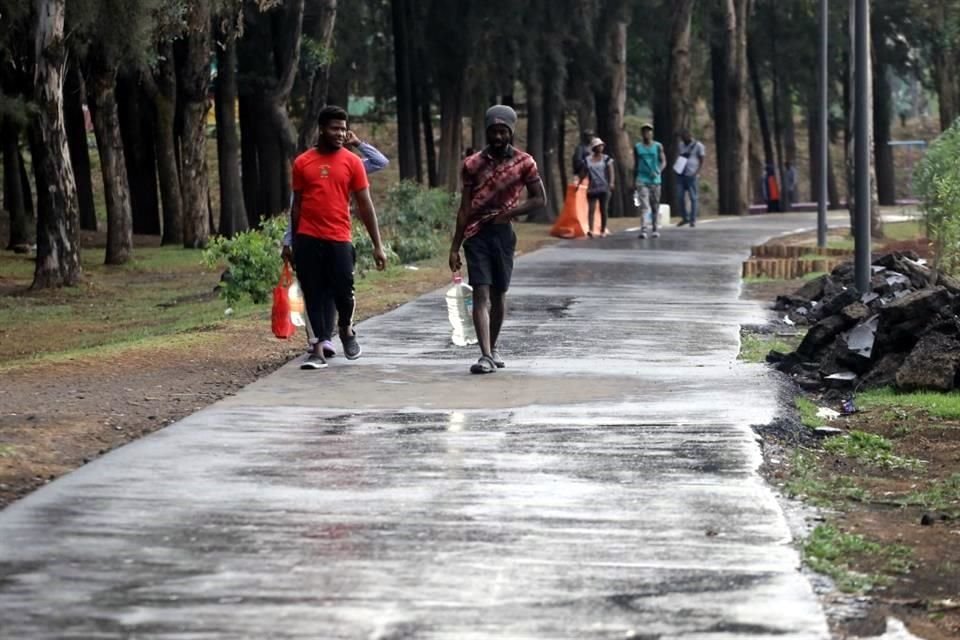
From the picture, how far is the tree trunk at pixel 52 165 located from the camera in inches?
1026

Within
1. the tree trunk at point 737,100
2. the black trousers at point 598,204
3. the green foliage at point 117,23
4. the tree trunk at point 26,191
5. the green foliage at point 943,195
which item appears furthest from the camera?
the tree trunk at point 737,100

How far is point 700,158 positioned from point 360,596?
29.8m

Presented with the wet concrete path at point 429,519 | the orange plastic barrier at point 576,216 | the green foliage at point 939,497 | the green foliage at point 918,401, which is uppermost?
the orange plastic barrier at point 576,216

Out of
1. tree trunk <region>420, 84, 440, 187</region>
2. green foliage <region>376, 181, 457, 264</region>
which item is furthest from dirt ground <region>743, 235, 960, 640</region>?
tree trunk <region>420, 84, 440, 187</region>

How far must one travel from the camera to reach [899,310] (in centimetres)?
1348

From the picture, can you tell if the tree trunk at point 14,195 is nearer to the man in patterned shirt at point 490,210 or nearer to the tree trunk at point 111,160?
the tree trunk at point 111,160

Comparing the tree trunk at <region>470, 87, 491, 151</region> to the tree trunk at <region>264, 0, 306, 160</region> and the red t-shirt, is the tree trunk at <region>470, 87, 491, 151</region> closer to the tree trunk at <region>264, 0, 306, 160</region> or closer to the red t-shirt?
the tree trunk at <region>264, 0, 306, 160</region>

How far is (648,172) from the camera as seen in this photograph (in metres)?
31.8

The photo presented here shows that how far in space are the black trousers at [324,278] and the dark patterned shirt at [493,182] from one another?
0.91 metres

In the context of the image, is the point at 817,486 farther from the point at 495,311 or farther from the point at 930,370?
the point at 495,311

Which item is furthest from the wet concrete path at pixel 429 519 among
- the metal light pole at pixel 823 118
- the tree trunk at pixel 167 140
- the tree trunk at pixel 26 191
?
the tree trunk at pixel 26 191

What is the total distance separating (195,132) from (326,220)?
22.5 metres

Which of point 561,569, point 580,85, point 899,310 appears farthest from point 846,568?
point 580,85

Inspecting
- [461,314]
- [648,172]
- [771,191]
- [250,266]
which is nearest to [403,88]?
[648,172]
